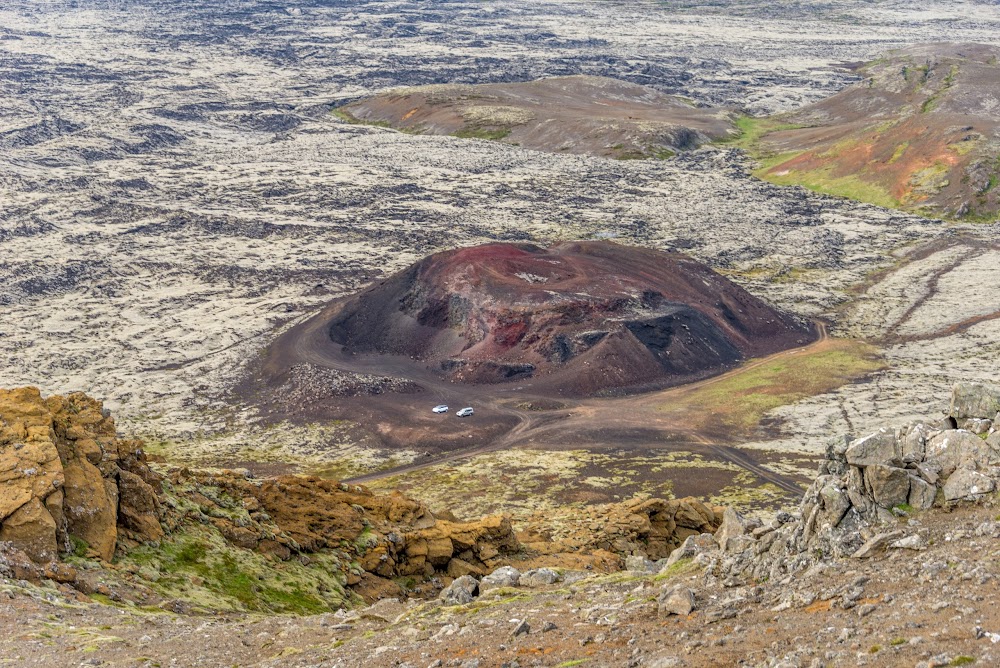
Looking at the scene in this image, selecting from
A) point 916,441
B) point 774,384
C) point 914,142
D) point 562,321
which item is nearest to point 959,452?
point 916,441

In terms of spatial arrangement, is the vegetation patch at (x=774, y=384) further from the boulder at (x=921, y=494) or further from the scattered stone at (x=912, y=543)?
the scattered stone at (x=912, y=543)

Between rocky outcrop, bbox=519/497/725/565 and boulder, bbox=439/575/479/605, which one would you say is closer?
boulder, bbox=439/575/479/605

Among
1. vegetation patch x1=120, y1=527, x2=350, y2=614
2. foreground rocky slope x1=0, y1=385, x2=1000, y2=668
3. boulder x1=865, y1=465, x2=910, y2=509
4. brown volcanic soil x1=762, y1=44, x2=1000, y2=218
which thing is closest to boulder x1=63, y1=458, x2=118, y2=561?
vegetation patch x1=120, y1=527, x2=350, y2=614

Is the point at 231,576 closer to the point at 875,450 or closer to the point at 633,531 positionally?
the point at 633,531

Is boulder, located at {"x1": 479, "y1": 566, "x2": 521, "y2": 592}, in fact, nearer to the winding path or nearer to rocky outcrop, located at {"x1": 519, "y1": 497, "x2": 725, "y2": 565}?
rocky outcrop, located at {"x1": 519, "y1": 497, "x2": 725, "y2": 565}

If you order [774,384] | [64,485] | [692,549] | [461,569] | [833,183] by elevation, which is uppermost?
[64,485]

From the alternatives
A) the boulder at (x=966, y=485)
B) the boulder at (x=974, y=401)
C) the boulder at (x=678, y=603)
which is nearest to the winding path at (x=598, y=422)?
the boulder at (x=974, y=401)

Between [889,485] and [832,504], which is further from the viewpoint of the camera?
[832,504]
